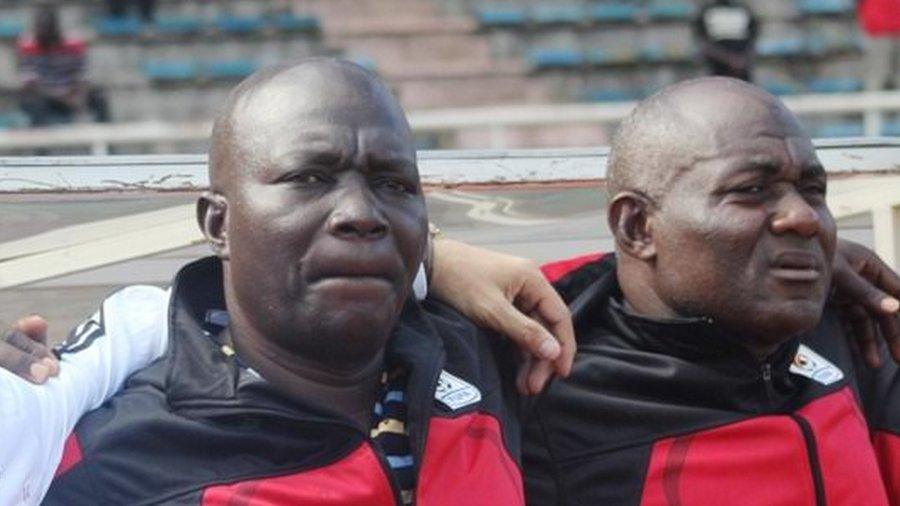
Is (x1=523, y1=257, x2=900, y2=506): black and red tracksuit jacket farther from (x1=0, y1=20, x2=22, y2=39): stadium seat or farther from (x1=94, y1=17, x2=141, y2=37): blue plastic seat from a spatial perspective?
(x1=0, y1=20, x2=22, y2=39): stadium seat

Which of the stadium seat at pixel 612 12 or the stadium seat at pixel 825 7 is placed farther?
the stadium seat at pixel 825 7

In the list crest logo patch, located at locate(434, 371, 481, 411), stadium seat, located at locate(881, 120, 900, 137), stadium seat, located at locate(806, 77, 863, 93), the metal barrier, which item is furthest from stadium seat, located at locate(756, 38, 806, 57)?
crest logo patch, located at locate(434, 371, 481, 411)

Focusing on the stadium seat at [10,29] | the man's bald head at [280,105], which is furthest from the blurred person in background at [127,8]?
the man's bald head at [280,105]

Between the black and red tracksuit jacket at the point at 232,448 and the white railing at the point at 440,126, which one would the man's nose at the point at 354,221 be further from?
the white railing at the point at 440,126

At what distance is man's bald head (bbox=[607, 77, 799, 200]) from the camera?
2.39m

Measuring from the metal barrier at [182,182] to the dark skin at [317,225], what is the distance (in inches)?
24.1

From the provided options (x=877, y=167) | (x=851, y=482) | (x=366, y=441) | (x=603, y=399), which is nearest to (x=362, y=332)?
(x=366, y=441)

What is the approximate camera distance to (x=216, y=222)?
2084 mm

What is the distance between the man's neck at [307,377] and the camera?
2029 mm

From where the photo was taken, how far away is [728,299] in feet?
7.69

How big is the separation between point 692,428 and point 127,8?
9.34 meters

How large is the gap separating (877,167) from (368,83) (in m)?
1.28

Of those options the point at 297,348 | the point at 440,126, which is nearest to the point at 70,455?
the point at 297,348

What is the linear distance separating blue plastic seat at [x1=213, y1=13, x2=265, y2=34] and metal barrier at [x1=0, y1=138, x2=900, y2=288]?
846cm
